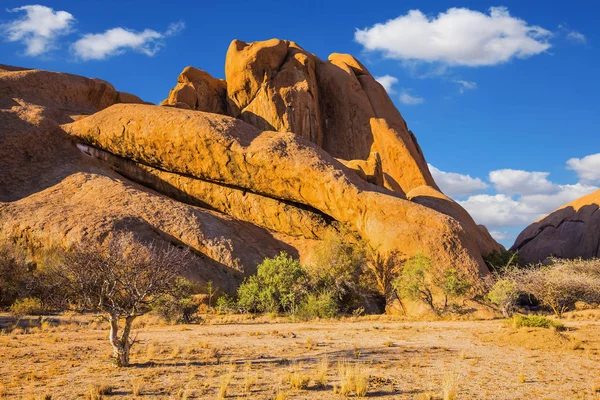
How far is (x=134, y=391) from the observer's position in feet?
32.4

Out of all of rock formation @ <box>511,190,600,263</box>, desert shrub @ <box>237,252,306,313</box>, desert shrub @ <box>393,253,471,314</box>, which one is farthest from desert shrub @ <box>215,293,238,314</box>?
rock formation @ <box>511,190,600,263</box>

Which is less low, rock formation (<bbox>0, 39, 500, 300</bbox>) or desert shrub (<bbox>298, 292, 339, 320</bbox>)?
rock formation (<bbox>0, 39, 500, 300</bbox>)

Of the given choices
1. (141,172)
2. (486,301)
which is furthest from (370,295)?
(141,172)

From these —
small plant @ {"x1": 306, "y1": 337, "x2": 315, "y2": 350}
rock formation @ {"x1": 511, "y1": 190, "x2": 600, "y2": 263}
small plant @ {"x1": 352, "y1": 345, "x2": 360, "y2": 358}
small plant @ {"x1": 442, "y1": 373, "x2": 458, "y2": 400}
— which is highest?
rock formation @ {"x1": 511, "y1": 190, "x2": 600, "y2": 263}

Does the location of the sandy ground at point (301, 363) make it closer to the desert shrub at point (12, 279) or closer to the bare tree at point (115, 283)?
the bare tree at point (115, 283)

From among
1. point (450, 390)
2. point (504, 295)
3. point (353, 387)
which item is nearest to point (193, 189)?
point (504, 295)

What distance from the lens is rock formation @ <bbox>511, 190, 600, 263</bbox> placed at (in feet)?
172

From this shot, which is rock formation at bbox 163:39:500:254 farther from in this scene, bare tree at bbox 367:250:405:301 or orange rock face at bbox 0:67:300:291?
bare tree at bbox 367:250:405:301

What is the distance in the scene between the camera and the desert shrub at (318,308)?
27062mm

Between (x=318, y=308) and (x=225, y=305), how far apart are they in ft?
17.8

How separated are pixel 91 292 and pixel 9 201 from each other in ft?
79.6

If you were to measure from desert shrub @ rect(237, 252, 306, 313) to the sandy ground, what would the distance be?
727 cm

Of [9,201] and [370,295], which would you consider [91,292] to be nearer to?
[370,295]

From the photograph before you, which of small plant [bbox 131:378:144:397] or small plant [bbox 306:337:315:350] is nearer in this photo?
small plant [bbox 131:378:144:397]
